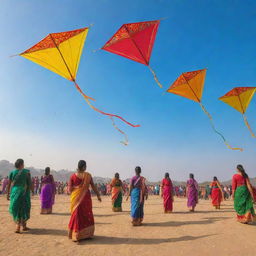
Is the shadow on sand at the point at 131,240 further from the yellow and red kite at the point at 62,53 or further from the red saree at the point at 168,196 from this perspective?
the red saree at the point at 168,196

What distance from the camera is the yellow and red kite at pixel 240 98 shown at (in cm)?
1480

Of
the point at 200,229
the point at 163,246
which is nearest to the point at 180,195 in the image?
the point at 200,229

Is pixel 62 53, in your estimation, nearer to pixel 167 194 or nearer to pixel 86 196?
pixel 86 196

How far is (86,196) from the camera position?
237 inches

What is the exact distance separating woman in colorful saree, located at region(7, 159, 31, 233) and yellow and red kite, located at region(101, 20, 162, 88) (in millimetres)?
6444

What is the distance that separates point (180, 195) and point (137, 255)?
33056 millimetres

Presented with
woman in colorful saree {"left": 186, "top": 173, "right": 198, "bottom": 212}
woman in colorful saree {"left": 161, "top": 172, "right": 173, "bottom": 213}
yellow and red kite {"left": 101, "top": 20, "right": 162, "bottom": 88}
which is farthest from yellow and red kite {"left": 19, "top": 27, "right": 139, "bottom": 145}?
woman in colorful saree {"left": 186, "top": 173, "right": 198, "bottom": 212}

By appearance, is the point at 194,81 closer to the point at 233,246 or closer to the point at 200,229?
the point at 200,229

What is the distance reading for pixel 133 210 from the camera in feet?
26.3

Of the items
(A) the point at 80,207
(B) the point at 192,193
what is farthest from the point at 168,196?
(A) the point at 80,207

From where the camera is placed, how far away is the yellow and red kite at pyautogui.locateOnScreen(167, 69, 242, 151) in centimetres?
→ 1348

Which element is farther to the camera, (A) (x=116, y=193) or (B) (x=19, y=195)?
(A) (x=116, y=193)

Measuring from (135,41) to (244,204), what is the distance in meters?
8.01

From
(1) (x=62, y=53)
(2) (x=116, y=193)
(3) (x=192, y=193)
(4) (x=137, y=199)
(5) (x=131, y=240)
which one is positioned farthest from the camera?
(3) (x=192, y=193)
